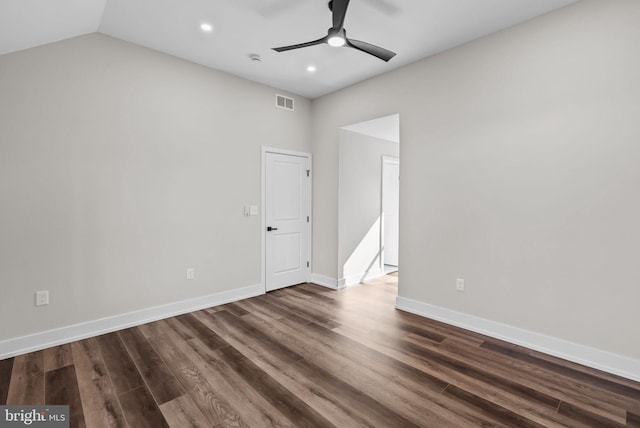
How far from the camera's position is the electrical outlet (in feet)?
8.77

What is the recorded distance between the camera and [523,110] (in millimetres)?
2762

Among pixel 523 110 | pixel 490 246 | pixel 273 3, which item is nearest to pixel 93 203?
pixel 273 3

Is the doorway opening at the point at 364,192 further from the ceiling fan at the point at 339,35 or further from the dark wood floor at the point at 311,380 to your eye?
the dark wood floor at the point at 311,380

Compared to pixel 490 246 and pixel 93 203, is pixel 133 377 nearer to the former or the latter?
pixel 93 203

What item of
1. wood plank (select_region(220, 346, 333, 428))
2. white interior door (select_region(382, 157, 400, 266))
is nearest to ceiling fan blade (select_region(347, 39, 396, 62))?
white interior door (select_region(382, 157, 400, 266))

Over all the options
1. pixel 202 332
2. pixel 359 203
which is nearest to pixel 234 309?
pixel 202 332

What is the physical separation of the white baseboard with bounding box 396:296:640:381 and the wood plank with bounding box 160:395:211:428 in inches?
101

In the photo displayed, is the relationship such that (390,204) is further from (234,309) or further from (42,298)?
(42,298)

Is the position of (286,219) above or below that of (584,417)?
above

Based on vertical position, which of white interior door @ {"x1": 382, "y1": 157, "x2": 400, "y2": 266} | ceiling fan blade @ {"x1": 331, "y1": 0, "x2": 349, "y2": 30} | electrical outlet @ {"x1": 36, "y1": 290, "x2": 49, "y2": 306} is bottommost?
electrical outlet @ {"x1": 36, "y1": 290, "x2": 49, "y2": 306}

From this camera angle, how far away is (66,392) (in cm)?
207

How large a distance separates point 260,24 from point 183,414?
323 cm

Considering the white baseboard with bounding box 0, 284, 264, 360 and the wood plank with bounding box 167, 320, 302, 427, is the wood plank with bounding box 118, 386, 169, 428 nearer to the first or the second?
the wood plank with bounding box 167, 320, 302, 427

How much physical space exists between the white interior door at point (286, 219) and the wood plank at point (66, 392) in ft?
7.94
